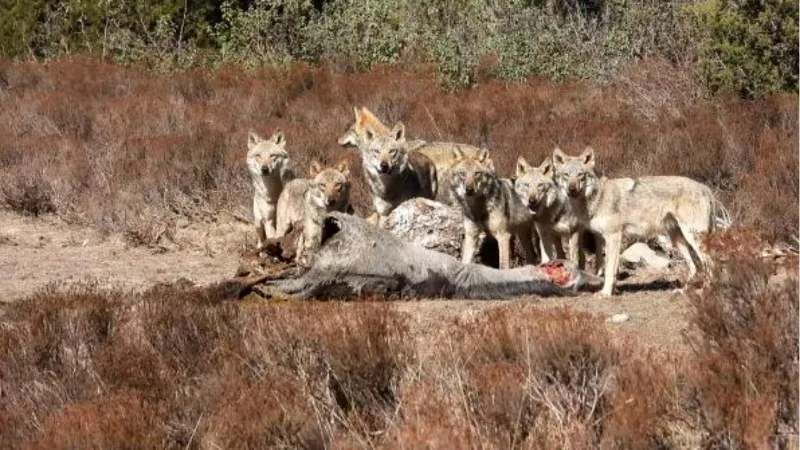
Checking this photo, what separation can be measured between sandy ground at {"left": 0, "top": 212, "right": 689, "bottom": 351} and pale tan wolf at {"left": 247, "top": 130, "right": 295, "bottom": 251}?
372mm

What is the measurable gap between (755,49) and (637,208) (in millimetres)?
8200

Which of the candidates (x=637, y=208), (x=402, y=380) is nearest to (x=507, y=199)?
(x=637, y=208)

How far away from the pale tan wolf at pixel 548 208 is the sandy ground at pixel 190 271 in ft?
1.96

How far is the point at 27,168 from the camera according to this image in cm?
1591

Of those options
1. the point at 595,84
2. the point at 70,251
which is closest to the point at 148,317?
the point at 70,251

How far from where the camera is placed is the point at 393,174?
12531mm

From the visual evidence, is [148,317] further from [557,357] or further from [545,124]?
[545,124]

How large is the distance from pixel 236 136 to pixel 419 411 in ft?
37.1

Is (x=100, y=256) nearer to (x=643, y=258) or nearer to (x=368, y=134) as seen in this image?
(x=368, y=134)

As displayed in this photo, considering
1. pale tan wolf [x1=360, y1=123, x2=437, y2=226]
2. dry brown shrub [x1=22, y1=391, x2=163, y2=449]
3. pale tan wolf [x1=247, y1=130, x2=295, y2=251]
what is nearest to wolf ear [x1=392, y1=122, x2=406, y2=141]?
pale tan wolf [x1=360, y1=123, x2=437, y2=226]

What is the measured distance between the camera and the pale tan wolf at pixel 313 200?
11.2m

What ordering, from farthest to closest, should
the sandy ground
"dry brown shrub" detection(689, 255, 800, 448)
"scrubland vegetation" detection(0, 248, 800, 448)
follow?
1. the sandy ground
2. "scrubland vegetation" detection(0, 248, 800, 448)
3. "dry brown shrub" detection(689, 255, 800, 448)

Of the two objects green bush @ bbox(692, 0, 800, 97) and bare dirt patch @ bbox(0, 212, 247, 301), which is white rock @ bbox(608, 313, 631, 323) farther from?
green bush @ bbox(692, 0, 800, 97)

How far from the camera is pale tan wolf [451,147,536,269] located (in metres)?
11.2
